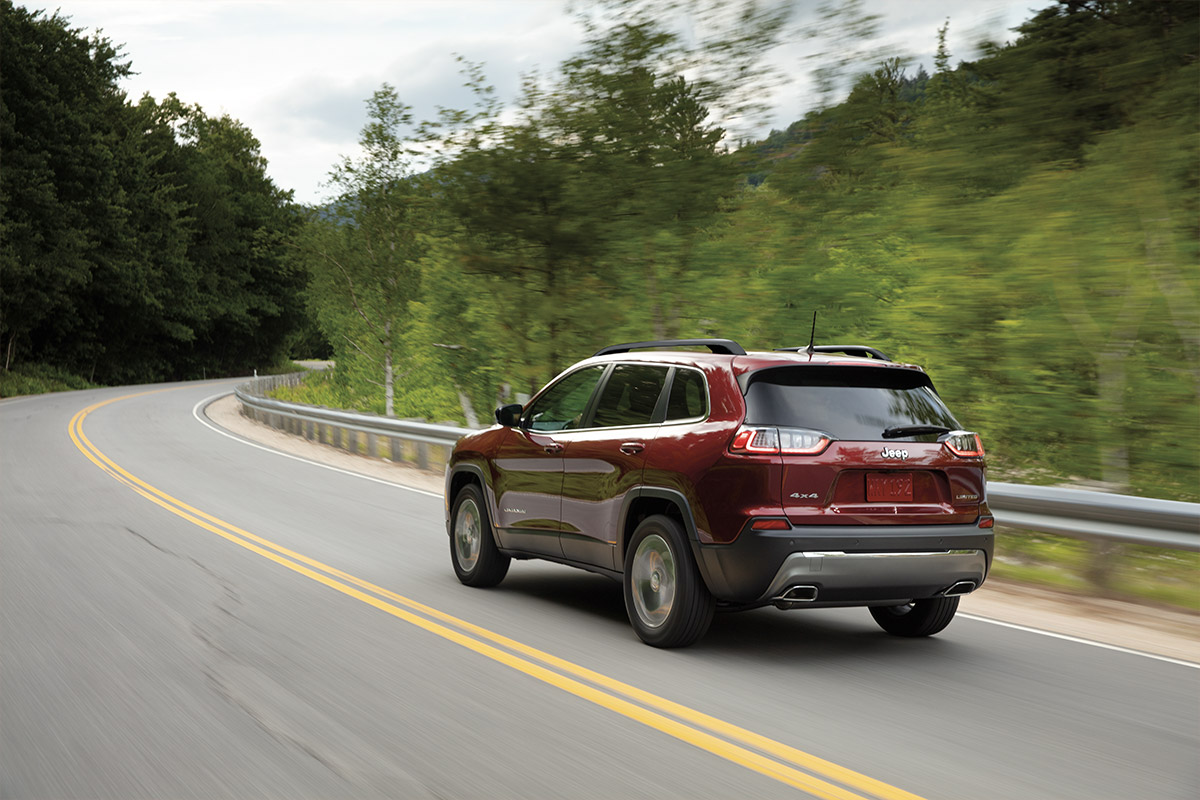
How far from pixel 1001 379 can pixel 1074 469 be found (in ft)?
4.39

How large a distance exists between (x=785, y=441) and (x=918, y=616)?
178cm

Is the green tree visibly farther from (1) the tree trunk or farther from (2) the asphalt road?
(2) the asphalt road

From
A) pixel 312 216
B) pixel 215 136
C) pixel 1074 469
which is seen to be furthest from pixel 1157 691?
pixel 215 136

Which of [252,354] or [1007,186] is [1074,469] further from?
[252,354]

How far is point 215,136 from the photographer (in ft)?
282

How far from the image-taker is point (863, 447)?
6.13 metres

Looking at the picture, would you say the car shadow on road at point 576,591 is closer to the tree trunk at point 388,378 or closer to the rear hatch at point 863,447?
the rear hatch at point 863,447

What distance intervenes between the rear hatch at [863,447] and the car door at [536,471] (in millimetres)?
1758

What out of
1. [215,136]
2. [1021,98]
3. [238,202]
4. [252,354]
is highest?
[215,136]

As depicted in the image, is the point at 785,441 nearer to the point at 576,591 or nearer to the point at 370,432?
the point at 576,591

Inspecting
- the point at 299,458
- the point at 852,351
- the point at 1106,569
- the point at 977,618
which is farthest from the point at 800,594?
the point at 299,458

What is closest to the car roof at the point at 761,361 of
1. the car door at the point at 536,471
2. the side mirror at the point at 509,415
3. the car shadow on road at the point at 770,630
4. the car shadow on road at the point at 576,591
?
the car door at the point at 536,471

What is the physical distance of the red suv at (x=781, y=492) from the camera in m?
6.00

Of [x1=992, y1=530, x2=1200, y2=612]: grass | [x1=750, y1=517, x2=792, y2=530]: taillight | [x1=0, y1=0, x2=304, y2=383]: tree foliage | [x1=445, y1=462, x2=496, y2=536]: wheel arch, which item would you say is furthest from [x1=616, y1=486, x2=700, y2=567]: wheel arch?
[x1=0, y1=0, x2=304, y2=383]: tree foliage
